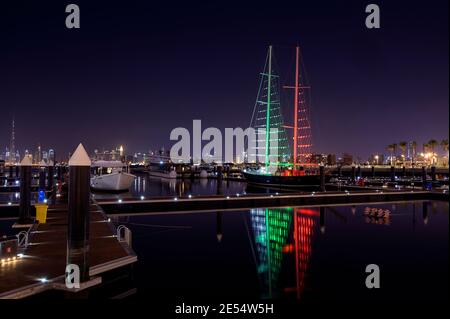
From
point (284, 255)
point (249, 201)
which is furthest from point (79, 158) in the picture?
point (249, 201)

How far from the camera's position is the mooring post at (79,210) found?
889cm

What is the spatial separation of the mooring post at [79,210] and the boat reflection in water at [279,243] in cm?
594

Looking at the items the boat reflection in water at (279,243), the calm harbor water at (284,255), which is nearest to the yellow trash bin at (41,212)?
the calm harbor water at (284,255)

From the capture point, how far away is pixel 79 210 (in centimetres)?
899

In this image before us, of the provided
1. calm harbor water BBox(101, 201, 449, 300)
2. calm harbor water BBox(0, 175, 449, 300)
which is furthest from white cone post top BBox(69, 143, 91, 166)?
calm harbor water BBox(101, 201, 449, 300)

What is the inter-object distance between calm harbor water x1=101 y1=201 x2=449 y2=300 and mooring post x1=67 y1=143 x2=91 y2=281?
3.10 metres

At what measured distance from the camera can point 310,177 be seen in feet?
158

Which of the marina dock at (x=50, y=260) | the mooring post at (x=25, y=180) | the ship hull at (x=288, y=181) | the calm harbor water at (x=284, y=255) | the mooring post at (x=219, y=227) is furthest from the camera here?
the ship hull at (x=288, y=181)

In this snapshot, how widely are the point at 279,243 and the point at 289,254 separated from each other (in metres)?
2.60

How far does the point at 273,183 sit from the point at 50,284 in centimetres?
4518

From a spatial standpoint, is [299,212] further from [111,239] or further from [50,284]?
[50,284]

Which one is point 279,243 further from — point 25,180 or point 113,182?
point 113,182

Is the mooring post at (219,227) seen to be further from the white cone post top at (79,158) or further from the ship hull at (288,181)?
the ship hull at (288,181)
